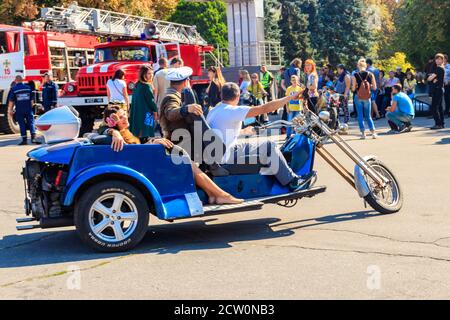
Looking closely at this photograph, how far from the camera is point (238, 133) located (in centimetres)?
675

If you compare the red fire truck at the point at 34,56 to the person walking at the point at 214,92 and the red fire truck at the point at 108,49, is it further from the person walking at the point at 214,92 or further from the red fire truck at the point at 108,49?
the person walking at the point at 214,92

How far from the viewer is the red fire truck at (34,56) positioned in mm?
20359

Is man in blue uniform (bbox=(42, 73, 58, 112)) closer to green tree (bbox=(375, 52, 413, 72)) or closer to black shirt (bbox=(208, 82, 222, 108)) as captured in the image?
black shirt (bbox=(208, 82, 222, 108))

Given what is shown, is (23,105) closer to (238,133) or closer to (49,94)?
(49,94)

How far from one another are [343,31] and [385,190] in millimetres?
45824

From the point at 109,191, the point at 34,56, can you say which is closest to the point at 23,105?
the point at 34,56

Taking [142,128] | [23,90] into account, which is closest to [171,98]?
[142,128]

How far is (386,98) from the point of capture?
20.8 m

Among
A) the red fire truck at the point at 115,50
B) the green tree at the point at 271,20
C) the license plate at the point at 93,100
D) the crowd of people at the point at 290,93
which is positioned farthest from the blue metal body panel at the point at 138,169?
the green tree at the point at 271,20

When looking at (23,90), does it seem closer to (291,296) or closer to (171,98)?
(171,98)

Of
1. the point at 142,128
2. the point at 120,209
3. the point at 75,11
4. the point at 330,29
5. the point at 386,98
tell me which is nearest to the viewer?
the point at 120,209

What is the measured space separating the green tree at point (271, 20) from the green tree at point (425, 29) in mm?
19541

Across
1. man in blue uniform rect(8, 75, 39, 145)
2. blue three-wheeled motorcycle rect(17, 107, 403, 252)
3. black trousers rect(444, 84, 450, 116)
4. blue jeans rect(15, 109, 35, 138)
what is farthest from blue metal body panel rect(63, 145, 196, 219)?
black trousers rect(444, 84, 450, 116)

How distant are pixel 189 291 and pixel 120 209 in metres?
1.46
